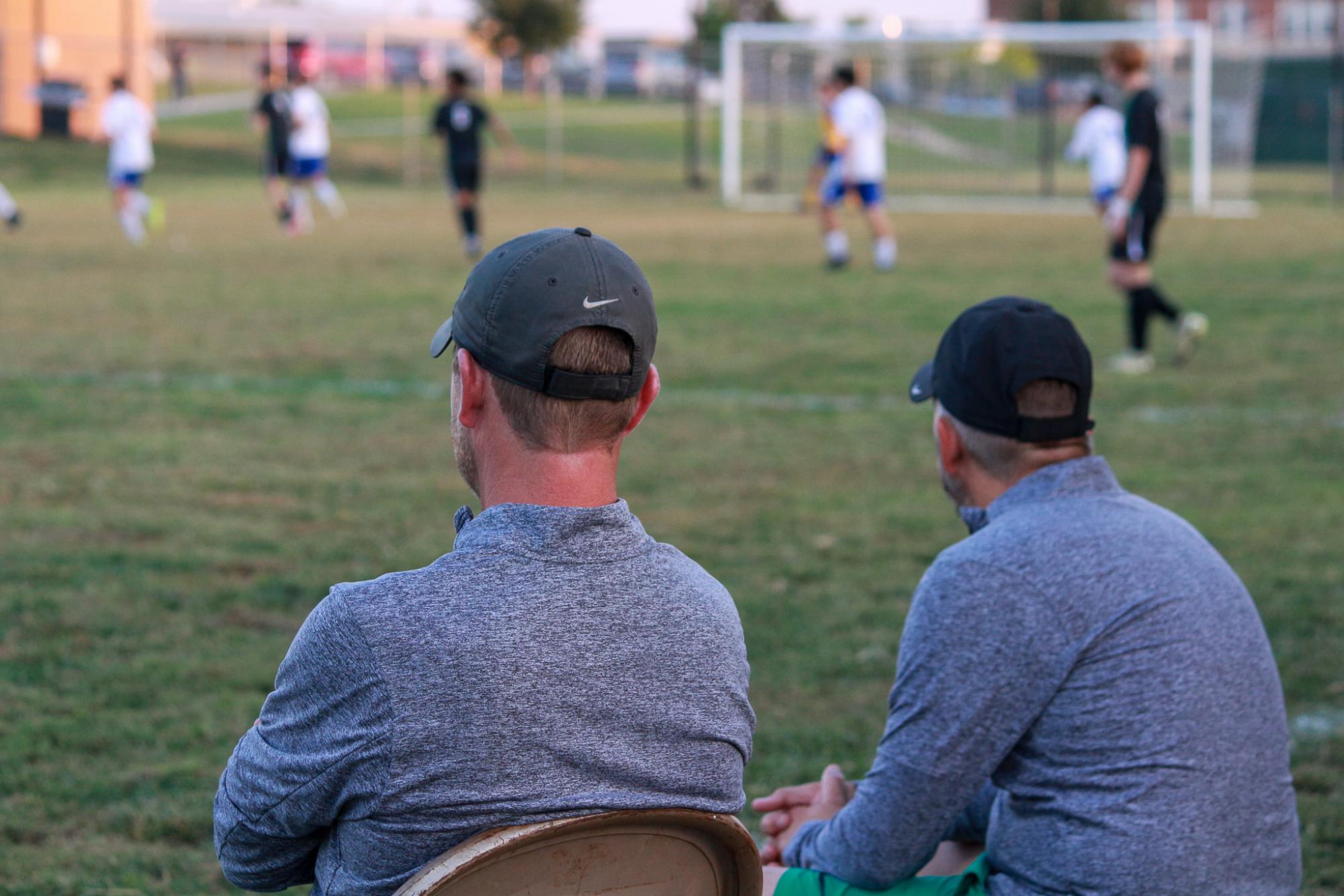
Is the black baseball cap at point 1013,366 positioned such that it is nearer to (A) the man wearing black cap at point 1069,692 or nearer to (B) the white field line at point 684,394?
(A) the man wearing black cap at point 1069,692

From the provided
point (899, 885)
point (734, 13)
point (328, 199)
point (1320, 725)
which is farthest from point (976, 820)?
point (734, 13)

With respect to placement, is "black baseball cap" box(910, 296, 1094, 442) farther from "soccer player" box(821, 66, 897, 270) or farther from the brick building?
the brick building

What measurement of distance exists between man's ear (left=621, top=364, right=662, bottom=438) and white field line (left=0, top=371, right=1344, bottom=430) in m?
7.18

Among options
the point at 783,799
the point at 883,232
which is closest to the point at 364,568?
the point at 783,799

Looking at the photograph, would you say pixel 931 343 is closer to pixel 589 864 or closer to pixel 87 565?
pixel 87 565

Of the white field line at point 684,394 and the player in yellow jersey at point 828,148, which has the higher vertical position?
the player in yellow jersey at point 828,148

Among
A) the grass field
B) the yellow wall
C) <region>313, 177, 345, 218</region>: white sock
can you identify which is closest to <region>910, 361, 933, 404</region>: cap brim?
the grass field

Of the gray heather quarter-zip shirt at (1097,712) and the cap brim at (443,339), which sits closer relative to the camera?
the cap brim at (443,339)

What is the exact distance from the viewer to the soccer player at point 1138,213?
10453 mm

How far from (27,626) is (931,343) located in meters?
7.58

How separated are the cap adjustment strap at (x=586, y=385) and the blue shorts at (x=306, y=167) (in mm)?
23036

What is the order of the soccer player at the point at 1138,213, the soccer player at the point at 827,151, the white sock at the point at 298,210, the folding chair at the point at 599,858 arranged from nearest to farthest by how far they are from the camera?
1. the folding chair at the point at 599,858
2. the soccer player at the point at 1138,213
3. the soccer player at the point at 827,151
4. the white sock at the point at 298,210

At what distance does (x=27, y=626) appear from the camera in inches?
206

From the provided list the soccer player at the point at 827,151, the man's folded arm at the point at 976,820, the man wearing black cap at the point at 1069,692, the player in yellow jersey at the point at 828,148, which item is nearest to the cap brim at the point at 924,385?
the man wearing black cap at the point at 1069,692
